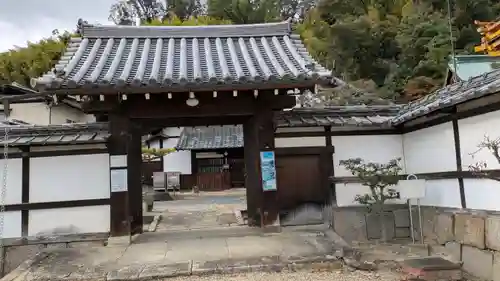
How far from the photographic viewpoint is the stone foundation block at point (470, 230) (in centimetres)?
595

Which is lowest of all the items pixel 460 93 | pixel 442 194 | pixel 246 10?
pixel 442 194

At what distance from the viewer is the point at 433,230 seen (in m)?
7.39

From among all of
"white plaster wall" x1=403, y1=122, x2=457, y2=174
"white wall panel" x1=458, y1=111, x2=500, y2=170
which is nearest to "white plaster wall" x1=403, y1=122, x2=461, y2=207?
"white plaster wall" x1=403, y1=122, x2=457, y2=174

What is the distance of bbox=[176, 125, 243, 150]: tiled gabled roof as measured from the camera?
2539 cm

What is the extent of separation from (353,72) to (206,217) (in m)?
16.3

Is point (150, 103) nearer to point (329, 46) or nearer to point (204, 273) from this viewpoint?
point (204, 273)

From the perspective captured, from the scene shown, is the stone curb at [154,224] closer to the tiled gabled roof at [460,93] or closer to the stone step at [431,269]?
the stone step at [431,269]

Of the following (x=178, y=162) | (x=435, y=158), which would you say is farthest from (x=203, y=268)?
(x=178, y=162)

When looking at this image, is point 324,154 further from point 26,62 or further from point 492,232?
point 26,62

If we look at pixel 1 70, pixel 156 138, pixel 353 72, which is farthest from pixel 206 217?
pixel 1 70

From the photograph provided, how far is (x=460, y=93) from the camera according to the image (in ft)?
20.2

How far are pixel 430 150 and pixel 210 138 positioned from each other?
65.0 feet

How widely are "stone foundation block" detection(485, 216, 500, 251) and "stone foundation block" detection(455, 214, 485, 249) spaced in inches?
3.9

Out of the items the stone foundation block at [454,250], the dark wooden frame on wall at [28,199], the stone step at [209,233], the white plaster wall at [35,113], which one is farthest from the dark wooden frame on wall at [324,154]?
the white plaster wall at [35,113]
